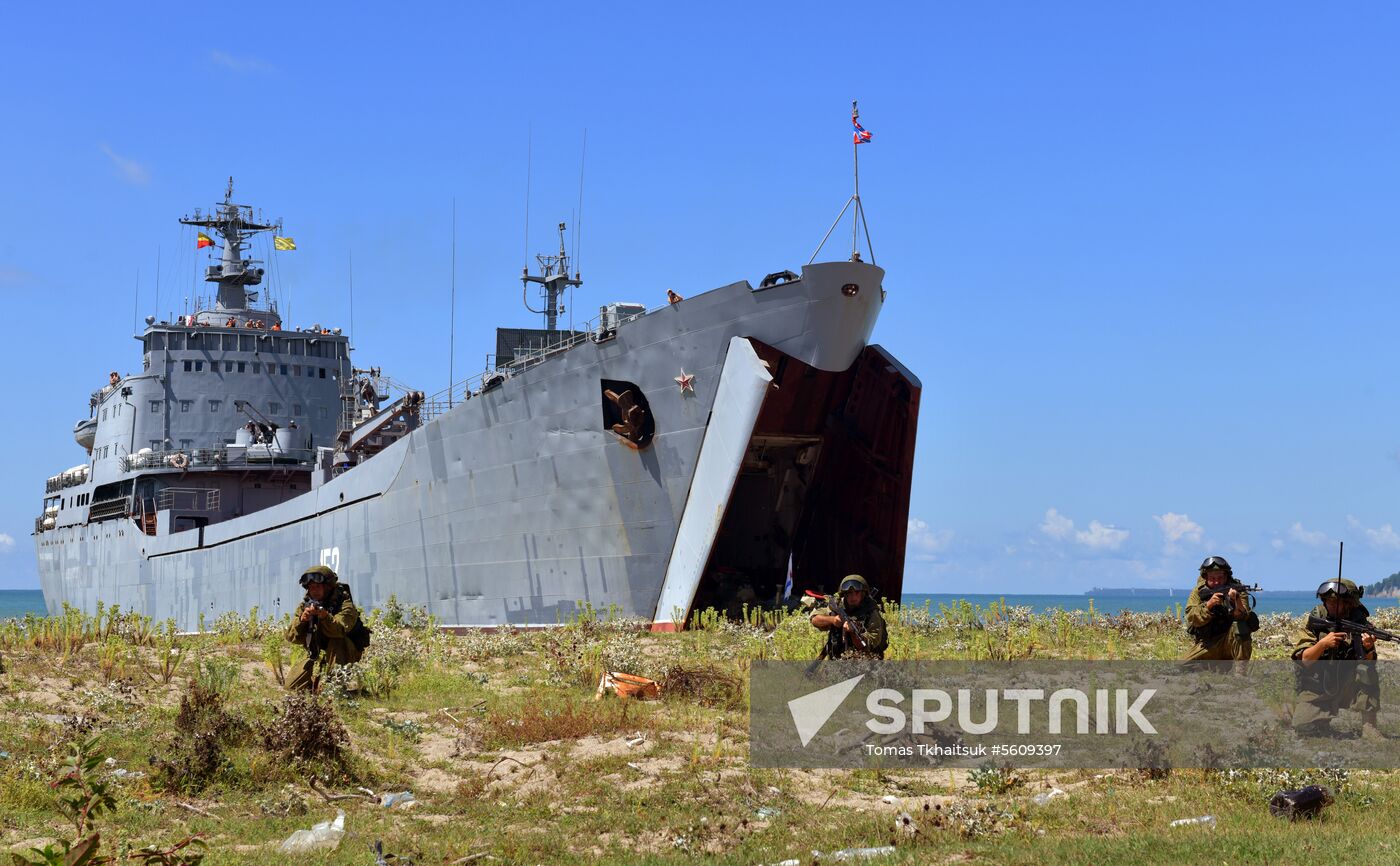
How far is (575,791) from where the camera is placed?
374 inches

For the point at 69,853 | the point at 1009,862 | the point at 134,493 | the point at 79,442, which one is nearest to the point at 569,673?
the point at 1009,862

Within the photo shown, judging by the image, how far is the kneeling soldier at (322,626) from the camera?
1277cm

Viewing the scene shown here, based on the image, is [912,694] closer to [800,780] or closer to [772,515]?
[800,780]

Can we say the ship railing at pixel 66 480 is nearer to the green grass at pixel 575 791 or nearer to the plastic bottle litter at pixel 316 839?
the green grass at pixel 575 791

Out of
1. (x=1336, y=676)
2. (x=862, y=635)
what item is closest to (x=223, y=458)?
(x=862, y=635)

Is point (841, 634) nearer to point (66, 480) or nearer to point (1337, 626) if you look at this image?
point (1337, 626)

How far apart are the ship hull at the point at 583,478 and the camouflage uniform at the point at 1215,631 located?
27.7 feet

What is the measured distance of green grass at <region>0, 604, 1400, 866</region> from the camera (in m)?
7.95

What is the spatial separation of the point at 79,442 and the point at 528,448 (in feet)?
92.3

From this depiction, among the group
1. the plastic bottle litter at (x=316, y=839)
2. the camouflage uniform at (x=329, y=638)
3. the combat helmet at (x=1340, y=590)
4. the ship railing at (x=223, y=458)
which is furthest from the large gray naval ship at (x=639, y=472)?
the plastic bottle litter at (x=316, y=839)

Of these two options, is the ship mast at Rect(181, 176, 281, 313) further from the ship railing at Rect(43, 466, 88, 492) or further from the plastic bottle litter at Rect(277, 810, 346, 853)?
the plastic bottle litter at Rect(277, 810, 346, 853)

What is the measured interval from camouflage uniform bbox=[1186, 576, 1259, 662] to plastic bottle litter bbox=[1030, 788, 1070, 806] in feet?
10.3

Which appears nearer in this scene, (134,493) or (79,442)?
(134,493)

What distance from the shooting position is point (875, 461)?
2370 centimetres
